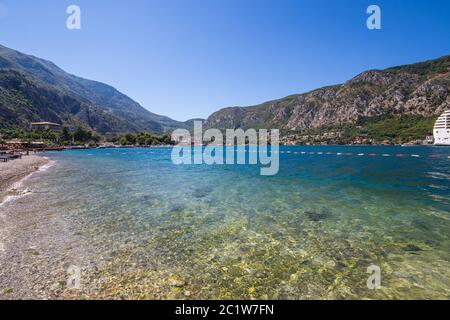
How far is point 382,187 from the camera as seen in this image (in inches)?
1067

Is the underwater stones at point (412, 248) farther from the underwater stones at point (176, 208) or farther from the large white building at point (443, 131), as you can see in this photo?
the large white building at point (443, 131)

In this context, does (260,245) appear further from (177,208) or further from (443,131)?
(443,131)

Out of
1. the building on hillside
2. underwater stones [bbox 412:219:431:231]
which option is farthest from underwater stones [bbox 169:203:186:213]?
the building on hillside

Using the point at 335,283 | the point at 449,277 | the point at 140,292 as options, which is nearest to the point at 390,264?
the point at 449,277

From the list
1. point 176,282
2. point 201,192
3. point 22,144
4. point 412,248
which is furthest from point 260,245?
point 22,144

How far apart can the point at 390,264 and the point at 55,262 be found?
13034mm

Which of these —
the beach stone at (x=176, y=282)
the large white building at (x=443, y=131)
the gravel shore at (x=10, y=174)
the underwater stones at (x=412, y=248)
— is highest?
the large white building at (x=443, y=131)

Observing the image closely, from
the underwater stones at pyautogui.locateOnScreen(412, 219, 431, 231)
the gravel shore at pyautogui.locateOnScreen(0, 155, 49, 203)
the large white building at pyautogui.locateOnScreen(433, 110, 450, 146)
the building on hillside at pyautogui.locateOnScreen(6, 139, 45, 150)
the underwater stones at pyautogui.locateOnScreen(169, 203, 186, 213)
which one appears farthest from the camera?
the large white building at pyautogui.locateOnScreen(433, 110, 450, 146)

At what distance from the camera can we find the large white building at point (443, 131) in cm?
14900

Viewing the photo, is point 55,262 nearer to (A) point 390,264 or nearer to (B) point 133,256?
(B) point 133,256

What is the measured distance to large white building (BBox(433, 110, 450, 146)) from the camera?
489ft

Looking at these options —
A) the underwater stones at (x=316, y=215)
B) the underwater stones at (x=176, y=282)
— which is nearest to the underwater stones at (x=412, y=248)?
the underwater stones at (x=316, y=215)

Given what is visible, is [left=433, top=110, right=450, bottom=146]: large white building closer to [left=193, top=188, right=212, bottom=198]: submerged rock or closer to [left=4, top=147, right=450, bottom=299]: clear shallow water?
[left=4, top=147, right=450, bottom=299]: clear shallow water

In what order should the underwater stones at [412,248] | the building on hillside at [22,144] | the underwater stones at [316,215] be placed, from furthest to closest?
the building on hillside at [22,144], the underwater stones at [316,215], the underwater stones at [412,248]
